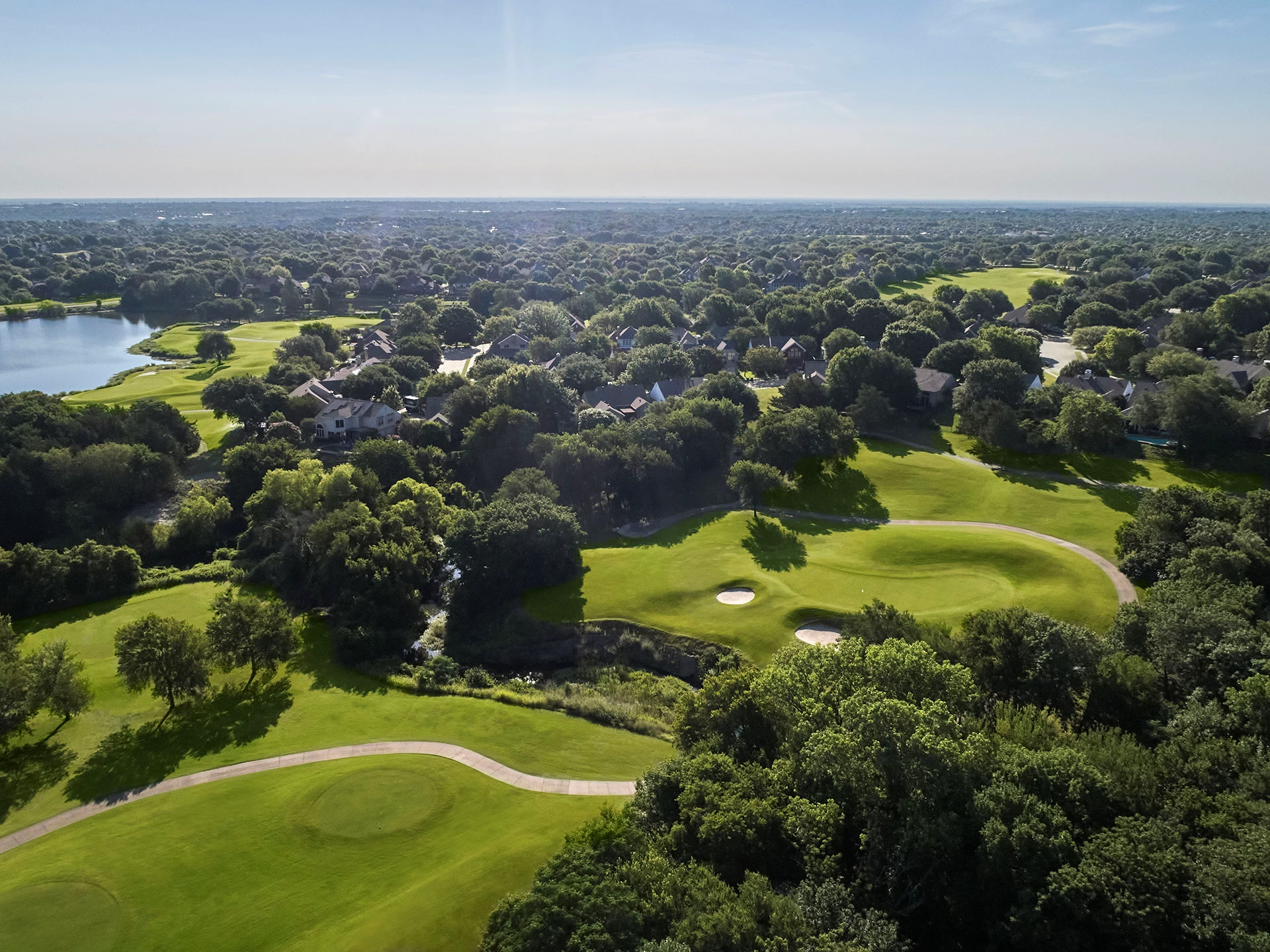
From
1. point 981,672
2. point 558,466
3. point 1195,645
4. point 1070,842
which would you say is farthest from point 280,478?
point 1195,645

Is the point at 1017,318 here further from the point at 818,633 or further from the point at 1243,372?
the point at 818,633

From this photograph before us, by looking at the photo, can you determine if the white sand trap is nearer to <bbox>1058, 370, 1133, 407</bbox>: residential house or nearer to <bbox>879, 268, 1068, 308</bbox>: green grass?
<bbox>1058, 370, 1133, 407</bbox>: residential house

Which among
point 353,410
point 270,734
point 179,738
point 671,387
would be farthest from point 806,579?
point 353,410

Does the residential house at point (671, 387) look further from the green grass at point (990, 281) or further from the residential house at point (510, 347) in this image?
the green grass at point (990, 281)

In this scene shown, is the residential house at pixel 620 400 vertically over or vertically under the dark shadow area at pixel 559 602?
over

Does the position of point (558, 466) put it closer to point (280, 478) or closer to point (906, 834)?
point (280, 478)

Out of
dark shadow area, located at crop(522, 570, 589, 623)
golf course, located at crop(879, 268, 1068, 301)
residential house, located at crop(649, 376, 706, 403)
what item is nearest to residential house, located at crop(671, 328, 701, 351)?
residential house, located at crop(649, 376, 706, 403)

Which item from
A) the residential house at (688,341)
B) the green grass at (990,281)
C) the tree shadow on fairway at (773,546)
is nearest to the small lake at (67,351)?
the residential house at (688,341)
